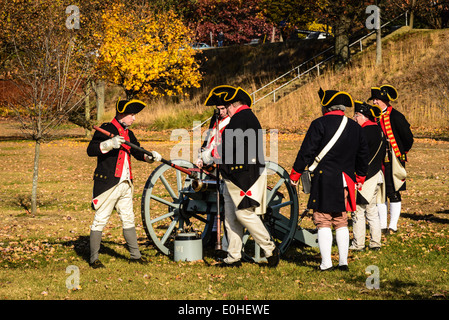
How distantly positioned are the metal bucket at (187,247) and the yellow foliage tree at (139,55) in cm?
1748

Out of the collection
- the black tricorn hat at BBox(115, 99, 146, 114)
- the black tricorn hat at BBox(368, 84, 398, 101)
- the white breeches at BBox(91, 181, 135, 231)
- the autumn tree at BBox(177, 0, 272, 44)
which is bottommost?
the white breeches at BBox(91, 181, 135, 231)

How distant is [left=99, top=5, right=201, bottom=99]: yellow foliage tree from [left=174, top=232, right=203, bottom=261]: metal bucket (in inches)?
688

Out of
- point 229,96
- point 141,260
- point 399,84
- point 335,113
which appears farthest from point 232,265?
point 399,84

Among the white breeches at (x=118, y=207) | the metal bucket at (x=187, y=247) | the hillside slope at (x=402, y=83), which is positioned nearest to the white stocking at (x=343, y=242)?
the metal bucket at (x=187, y=247)

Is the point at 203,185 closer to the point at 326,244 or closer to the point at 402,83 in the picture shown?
the point at 326,244

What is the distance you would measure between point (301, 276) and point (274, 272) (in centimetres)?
36

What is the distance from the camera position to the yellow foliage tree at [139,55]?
25.6m

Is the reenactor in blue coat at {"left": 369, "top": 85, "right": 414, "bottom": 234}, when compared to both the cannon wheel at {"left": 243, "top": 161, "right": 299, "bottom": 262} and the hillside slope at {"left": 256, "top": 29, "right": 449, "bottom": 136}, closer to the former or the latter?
the cannon wheel at {"left": 243, "top": 161, "right": 299, "bottom": 262}

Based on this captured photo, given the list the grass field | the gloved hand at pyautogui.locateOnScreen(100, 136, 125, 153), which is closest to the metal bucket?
the grass field

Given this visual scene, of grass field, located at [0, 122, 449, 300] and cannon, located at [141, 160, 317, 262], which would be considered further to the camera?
cannon, located at [141, 160, 317, 262]

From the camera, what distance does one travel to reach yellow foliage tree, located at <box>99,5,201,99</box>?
2564 cm

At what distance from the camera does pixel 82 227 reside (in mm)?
10555

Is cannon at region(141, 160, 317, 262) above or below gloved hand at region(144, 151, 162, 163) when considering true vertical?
below
